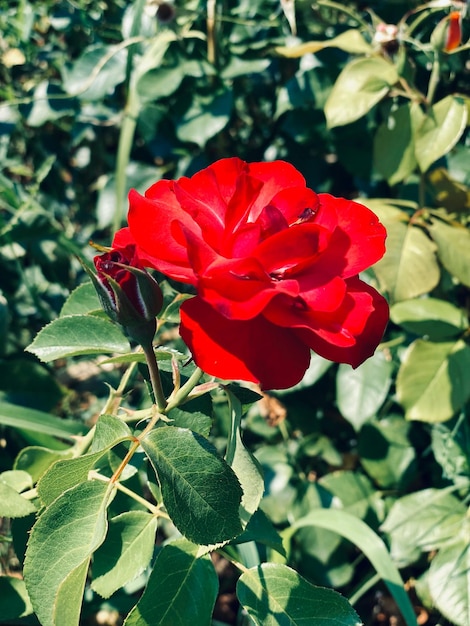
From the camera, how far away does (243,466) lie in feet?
1.93

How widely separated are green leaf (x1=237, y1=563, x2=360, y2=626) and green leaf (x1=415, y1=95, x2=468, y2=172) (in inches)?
24.4

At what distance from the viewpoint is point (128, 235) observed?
0.54m

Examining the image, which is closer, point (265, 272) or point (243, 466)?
point (265, 272)

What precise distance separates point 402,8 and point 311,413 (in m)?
0.79

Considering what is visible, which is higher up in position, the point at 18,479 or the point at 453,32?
the point at 453,32

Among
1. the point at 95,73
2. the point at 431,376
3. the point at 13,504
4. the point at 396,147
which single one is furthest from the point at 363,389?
the point at 95,73

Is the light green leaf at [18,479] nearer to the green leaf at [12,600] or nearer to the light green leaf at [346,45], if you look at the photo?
the green leaf at [12,600]

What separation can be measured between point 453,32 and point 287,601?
776 millimetres

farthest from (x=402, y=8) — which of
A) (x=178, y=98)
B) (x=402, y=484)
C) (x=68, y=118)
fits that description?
(x=402, y=484)

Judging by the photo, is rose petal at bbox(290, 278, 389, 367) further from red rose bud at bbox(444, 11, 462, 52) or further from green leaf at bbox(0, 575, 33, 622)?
red rose bud at bbox(444, 11, 462, 52)

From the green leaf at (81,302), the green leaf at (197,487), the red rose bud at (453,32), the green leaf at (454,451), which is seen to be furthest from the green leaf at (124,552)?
the red rose bud at (453,32)

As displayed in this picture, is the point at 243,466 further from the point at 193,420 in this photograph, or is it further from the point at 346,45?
the point at 346,45

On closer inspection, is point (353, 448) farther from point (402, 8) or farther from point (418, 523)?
point (402, 8)

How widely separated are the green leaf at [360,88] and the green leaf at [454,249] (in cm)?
21
